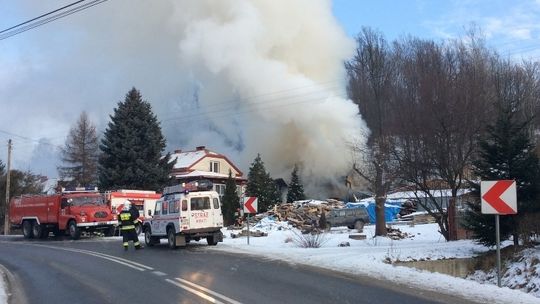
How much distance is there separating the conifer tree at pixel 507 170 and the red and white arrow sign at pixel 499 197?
450 cm

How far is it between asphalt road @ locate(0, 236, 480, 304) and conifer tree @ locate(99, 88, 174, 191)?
2369 cm

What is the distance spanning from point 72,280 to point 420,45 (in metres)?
28.6

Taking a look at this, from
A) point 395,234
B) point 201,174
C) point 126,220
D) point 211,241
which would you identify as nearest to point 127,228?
point 126,220

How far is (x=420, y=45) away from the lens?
35625mm

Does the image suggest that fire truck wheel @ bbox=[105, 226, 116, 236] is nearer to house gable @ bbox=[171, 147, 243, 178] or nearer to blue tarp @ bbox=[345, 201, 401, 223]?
blue tarp @ bbox=[345, 201, 401, 223]

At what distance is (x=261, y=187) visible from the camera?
45375 millimetres

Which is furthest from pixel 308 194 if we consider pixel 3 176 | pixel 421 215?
pixel 3 176

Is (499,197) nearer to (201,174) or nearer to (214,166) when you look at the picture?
(201,174)

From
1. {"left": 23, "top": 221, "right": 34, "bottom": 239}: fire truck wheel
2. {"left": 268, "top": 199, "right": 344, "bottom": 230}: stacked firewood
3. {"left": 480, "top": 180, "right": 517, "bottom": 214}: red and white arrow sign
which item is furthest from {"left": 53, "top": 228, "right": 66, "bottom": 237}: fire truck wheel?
{"left": 480, "top": 180, "right": 517, "bottom": 214}: red and white arrow sign

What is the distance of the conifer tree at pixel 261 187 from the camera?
45125 mm

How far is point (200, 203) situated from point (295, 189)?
79.1 ft

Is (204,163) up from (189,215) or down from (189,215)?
up

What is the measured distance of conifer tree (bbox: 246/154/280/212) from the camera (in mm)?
45125

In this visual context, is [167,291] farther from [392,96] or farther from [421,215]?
[421,215]
